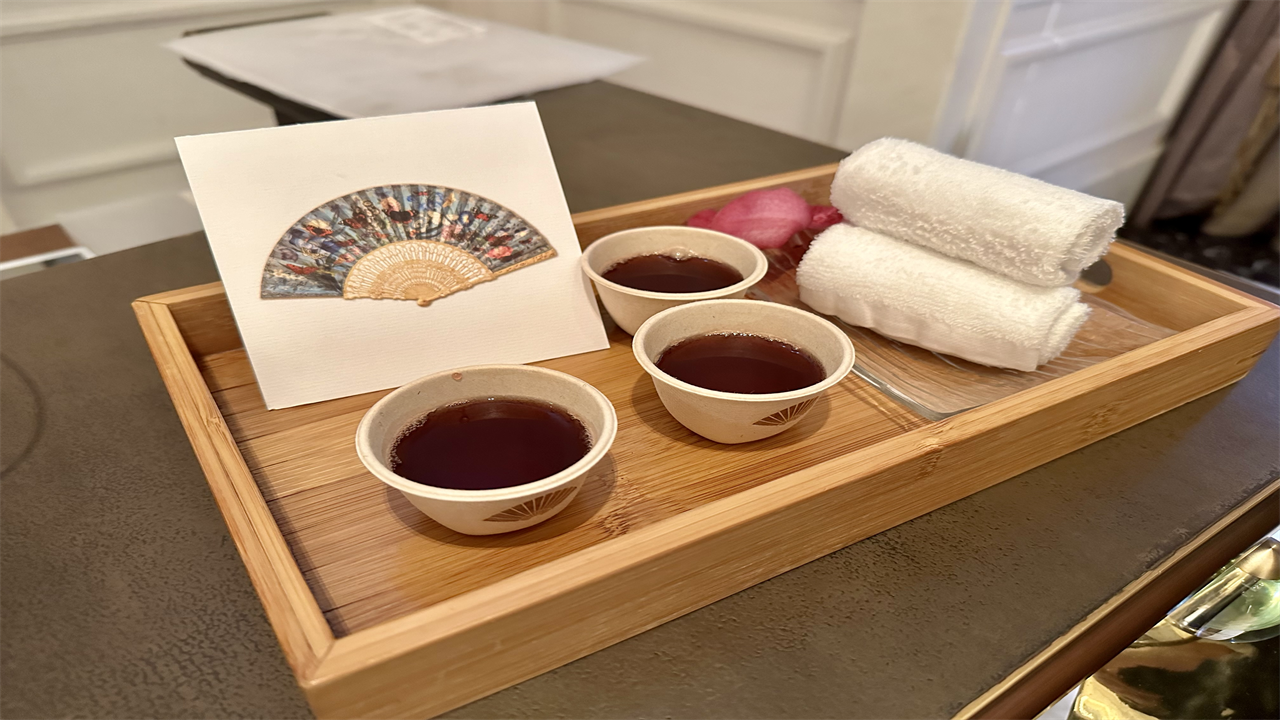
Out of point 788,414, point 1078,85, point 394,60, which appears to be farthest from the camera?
point 1078,85

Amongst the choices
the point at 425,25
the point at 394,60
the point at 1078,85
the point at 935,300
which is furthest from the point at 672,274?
the point at 1078,85

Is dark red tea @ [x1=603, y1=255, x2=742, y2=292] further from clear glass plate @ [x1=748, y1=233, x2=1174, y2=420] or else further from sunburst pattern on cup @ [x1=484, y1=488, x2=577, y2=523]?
sunburst pattern on cup @ [x1=484, y1=488, x2=577, y2=523]

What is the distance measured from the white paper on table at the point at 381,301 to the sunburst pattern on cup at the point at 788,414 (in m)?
0.22

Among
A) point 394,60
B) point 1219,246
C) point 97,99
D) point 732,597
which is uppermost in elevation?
point 394,60

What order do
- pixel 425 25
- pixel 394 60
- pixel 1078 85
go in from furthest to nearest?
pixel 1078 85
pixel 425 25
pixel 394 60

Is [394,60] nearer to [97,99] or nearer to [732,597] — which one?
[732,597]

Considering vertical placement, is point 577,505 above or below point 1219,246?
above

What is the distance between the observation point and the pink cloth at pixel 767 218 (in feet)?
2.85

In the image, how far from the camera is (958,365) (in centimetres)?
73

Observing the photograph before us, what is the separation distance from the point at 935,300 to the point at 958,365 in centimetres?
7

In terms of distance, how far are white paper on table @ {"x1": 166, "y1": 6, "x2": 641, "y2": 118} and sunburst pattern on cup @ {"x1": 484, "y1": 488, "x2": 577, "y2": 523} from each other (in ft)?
2.96

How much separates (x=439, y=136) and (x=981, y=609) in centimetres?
62

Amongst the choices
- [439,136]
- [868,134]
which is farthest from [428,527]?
[868,134]

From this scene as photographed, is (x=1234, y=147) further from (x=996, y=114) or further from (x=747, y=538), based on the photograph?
(x=747, y=538)
